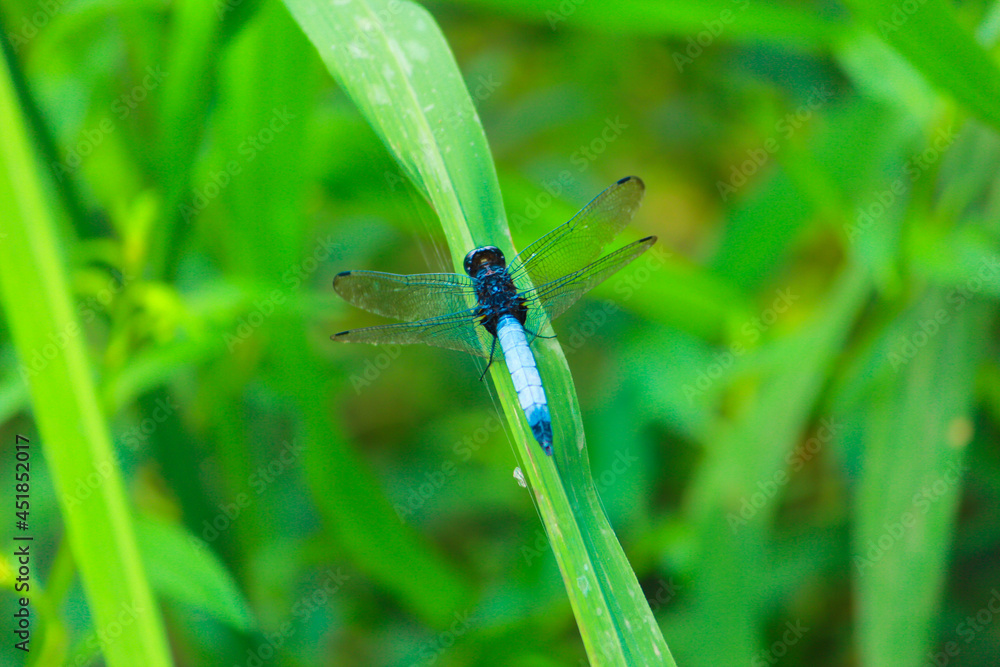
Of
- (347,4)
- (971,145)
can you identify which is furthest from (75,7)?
(971,145)

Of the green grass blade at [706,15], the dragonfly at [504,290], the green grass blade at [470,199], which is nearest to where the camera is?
the green grass blade at [470,199]

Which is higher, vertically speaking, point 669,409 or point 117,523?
point 117,523

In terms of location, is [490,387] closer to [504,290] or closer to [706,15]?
[504,290]

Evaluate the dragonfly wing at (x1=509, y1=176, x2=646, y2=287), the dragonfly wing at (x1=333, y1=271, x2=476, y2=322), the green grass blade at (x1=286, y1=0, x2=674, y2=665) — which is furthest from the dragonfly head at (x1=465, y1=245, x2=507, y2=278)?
the dragonfly wing at (x1=509, y1=176, x2=646, y2=287)

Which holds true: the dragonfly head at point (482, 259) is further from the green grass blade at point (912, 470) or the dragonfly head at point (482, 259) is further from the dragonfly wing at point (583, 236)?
the green grass blade at point (912, 470)

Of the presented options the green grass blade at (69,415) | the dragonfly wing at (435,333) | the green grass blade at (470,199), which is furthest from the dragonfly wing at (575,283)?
the green grass blade at (69,415)

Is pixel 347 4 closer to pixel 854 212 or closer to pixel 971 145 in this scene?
pixel 854 212

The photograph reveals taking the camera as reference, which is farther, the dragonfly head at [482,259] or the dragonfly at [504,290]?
the dragonfly at [504,290]
